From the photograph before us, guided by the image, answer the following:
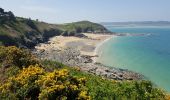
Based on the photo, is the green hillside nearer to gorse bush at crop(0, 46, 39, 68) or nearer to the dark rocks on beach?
the dark rocks on beach

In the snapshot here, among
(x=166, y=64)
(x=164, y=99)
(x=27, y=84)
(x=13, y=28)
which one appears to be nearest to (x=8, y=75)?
(x=27, y=84)

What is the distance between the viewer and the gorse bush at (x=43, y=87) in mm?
31337

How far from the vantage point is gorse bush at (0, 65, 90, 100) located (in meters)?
31.3

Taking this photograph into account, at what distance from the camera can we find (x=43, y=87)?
1287 inches

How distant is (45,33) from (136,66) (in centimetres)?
8369

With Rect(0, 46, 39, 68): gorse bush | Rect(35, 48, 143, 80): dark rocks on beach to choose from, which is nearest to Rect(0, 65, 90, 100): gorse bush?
Rect(0, 46, 39, 68): gorse bush

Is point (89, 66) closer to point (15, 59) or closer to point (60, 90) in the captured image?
point (15, 59)

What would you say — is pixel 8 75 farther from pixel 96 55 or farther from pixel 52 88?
pixel 96 55

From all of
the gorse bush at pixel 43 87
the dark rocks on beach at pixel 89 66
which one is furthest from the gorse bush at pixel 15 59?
the dark rocks on beach at pixel 89 66

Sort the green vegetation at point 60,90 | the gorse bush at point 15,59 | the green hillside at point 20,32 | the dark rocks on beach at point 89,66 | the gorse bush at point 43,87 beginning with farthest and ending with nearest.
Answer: the green hillside at point 20,32 < the dark rocks on beach at point 89,66 < the gorse bush at point 15,59 < the green vegetation at point 60,90 < the gorse bush at point 43,87

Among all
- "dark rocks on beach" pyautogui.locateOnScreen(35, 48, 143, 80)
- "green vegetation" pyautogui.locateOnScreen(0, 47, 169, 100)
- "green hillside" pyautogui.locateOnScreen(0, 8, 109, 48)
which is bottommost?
"dark rocks on beach" pyautogui.locateOnScreen(35, 48, 143, 80)

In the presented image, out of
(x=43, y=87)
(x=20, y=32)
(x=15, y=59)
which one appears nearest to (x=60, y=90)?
(x=43, y=87)

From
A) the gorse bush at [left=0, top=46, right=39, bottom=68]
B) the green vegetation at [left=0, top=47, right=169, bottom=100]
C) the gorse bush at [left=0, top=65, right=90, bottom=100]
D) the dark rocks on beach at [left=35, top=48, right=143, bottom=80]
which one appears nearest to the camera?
the gorse bush at [left=0, top=65, right=90, bottom=100]

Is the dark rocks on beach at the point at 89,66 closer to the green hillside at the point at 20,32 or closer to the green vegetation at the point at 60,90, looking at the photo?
the green hillside at the point at 20,32
